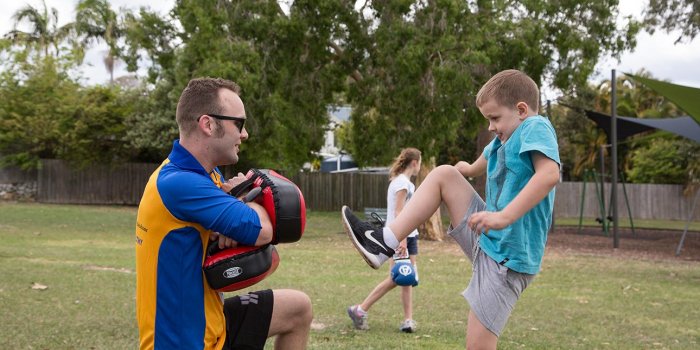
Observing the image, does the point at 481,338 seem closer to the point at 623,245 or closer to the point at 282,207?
the point at 282,207

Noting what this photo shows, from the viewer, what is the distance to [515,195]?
14.4 ft

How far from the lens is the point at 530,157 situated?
4.31 metres

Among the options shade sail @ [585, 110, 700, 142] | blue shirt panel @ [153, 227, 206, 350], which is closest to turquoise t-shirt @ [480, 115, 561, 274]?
blue shirt panel @ [153, 227, 206, 350]

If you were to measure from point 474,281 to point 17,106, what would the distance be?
1456 inches

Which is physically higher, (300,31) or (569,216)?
(300,31)

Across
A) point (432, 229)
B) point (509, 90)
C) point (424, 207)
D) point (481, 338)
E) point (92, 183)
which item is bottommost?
point (432, 229)

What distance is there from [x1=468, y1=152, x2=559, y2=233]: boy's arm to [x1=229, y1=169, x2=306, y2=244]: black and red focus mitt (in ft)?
3.00

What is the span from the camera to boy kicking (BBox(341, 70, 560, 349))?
4316 millimetres

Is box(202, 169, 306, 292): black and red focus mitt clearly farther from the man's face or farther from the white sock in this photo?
the white sock

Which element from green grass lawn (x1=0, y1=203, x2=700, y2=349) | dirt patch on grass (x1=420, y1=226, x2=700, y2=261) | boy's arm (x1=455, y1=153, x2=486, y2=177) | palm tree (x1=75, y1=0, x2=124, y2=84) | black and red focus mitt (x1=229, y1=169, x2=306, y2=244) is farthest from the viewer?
palm tree (x1=75, y1=0, x2=124, y2=84)

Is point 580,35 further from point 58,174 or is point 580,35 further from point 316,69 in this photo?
point 58,174

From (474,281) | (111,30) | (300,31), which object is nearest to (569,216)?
(300,31)

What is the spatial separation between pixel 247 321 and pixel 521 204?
151 centimetres

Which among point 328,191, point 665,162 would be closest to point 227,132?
point 328,191
